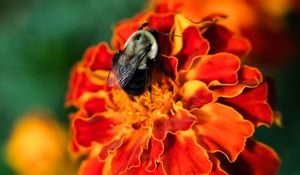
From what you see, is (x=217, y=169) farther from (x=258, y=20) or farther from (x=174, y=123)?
(x=258, y=20)

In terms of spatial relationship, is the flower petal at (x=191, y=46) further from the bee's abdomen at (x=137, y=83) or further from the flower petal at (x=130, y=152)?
the flower petal at (x=130, y=152)

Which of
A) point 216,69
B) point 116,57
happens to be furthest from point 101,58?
point 216,69

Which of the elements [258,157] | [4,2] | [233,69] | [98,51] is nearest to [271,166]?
[258,157]

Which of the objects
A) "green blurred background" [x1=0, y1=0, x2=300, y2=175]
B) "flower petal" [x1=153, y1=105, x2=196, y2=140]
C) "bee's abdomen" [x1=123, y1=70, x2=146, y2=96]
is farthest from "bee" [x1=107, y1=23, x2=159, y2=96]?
"green blurred background" [x1=0, y1=0, x2=300, y2=175]

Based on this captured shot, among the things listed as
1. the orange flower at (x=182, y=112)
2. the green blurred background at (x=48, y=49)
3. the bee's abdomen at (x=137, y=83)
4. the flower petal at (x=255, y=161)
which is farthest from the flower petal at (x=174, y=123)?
the green blurred background at (x=48, y=49)

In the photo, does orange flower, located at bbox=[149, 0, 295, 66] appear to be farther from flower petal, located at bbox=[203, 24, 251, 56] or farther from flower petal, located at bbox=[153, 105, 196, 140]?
flower petal, located at bbox=[153, 105, 196, 140]

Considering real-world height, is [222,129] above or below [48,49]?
above
